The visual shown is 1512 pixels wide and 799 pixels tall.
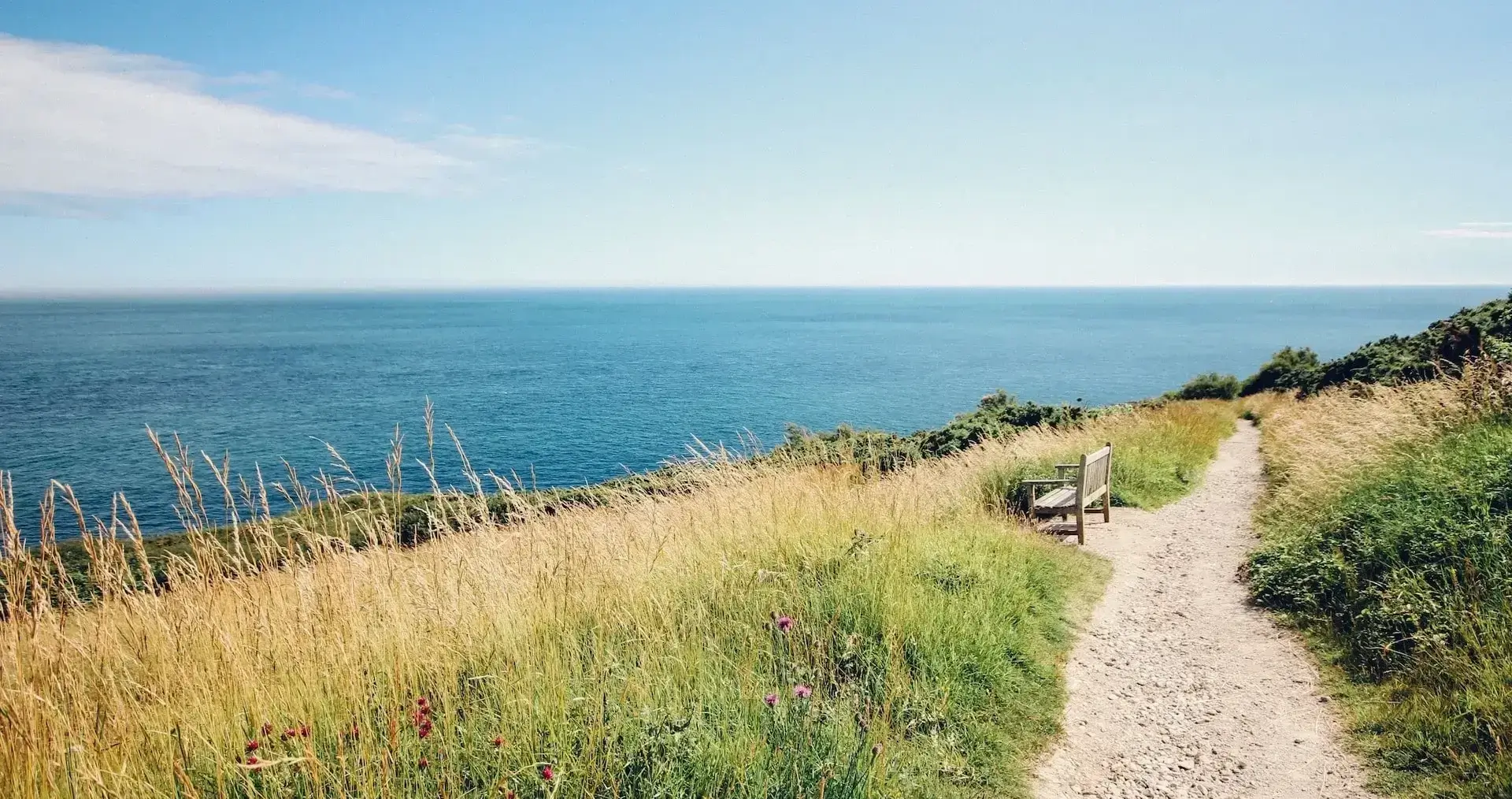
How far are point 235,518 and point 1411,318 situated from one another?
23354 centimetres

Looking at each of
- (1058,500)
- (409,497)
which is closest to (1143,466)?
(1058,500)

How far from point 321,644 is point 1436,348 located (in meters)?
23.8

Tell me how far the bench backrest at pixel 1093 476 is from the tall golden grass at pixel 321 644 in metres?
4.89

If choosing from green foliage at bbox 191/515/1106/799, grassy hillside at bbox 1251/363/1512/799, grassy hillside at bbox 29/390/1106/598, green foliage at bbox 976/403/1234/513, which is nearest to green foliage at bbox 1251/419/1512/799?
grassy hillside at bbox 1251/363/1512/799

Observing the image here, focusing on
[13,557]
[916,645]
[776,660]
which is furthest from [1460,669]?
[13,557]

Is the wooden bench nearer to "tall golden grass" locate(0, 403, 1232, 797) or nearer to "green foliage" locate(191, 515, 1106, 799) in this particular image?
"green foliage" locate(191, 515, 1106, 799)

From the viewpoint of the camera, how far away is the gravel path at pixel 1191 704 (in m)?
4.30

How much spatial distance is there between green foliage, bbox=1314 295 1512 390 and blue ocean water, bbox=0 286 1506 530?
1579cm

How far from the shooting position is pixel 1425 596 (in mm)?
5246

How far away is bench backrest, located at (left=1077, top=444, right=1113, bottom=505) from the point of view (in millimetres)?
9273

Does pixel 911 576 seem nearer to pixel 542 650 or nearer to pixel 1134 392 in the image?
pixel 542 650

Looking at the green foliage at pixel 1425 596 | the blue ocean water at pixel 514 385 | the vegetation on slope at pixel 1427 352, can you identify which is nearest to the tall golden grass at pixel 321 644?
the green foliage at pixel 1425 596

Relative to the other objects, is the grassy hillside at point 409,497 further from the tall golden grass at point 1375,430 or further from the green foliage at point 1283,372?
the green foliage at point 1283,372

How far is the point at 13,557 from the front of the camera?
3021 mm
